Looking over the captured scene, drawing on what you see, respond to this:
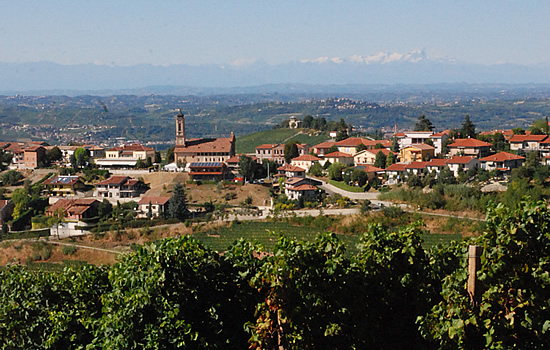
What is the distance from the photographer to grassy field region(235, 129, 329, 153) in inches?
2026

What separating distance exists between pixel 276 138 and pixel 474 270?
50731mm

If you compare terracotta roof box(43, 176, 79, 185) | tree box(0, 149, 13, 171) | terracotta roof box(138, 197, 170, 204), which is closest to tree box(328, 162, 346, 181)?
terracotta roof box(138, 197, 170, 204)

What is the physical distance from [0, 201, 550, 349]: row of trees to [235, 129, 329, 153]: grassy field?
41.9 metres

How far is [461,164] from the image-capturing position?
30219 millimetres

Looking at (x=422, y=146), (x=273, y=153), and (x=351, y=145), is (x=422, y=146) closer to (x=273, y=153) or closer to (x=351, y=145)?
(x=351, y=145)

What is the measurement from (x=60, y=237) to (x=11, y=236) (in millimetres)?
2017

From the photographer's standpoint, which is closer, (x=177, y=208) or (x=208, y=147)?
(x=177, y=208)

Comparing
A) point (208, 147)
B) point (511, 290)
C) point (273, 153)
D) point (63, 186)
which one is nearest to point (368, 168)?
point (273, 153)

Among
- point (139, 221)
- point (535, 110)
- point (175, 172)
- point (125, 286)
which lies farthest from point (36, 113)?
point (125, 286)

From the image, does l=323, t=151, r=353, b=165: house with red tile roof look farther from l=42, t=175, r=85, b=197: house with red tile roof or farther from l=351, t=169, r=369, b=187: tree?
l=42, t=175, r=85, b=197: house with red tile roof

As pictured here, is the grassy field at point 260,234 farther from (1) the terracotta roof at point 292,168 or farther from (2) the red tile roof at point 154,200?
(1) the terracotta roof at point 292,168

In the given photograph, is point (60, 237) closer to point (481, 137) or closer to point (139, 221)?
point (139, 221)

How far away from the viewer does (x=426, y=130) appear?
40156 millimetres

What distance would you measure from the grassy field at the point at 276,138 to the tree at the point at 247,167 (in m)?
16.2
